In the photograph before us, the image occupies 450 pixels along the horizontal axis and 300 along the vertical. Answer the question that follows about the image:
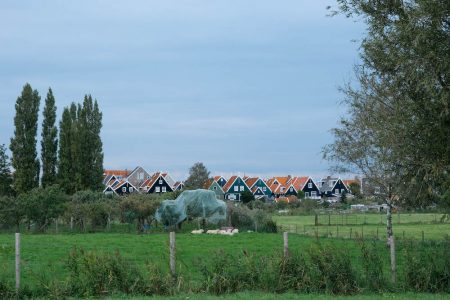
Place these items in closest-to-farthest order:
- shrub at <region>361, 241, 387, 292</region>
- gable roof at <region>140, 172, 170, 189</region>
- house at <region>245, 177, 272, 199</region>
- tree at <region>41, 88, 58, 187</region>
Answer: shrub at <region>361, 241, 387, 292</region>
tree at <region>41, 88, 58, 187</region>
gable roof at <region>140, 172, 170, 189</region>
house at <region>245, 177, 272, 199</region>

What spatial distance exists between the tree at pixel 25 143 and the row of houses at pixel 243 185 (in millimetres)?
44702

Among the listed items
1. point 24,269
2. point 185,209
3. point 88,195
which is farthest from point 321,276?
point 88,195

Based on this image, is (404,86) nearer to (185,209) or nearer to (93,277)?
(93,277)

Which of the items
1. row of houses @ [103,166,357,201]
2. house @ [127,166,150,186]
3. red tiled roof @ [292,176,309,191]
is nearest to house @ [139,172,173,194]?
row of houses @ [103,166,357,201]

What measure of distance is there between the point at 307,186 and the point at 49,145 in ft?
253

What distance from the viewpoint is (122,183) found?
368ft

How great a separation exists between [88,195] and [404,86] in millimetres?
41589

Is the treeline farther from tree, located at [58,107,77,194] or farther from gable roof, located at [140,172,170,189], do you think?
gable roof, located at [140,172,170,189]

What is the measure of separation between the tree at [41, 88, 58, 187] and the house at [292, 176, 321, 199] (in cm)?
7456

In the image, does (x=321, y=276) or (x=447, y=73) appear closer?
(x=447, y=73)

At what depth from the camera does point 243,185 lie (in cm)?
11869

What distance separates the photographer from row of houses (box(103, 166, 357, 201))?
353 ft

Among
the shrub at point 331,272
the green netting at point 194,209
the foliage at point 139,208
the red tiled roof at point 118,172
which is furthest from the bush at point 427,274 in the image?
the red tiled roof at point 118,172

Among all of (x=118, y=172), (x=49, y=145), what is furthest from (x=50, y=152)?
→ (x=118, y=172)
